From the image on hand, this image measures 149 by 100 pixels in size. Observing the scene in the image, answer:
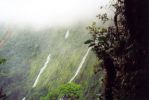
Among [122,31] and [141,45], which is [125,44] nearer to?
[122,31]

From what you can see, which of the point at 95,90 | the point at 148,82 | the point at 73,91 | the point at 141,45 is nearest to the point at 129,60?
the point at 141,45

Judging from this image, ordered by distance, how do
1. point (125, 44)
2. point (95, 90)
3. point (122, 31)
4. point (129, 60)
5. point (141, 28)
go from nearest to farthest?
point (141, 28) < point (129, 60) < point (125, 44) < point (122, 31) < point (95, 90)

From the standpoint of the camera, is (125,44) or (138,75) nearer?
(138,75)

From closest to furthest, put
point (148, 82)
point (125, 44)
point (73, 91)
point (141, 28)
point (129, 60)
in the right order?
point (148, 82) → point (141, 28) → point (129, 60) → point (125, 44) → point (73, 91)

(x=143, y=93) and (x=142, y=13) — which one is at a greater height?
(x=142, y=13)

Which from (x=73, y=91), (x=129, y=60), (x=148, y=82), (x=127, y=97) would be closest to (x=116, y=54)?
(x=129, y=60)

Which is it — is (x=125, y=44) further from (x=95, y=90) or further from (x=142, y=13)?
(x=95, y=90)

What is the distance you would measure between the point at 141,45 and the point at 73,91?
14879 cm

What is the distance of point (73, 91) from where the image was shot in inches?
6678

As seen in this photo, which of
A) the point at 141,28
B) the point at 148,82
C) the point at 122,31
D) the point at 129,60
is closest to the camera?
the point at 148,82

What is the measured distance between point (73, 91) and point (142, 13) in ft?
490

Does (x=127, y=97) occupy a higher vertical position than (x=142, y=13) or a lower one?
lower

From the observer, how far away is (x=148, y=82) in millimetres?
20500

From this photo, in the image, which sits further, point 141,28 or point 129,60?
point 129,60
